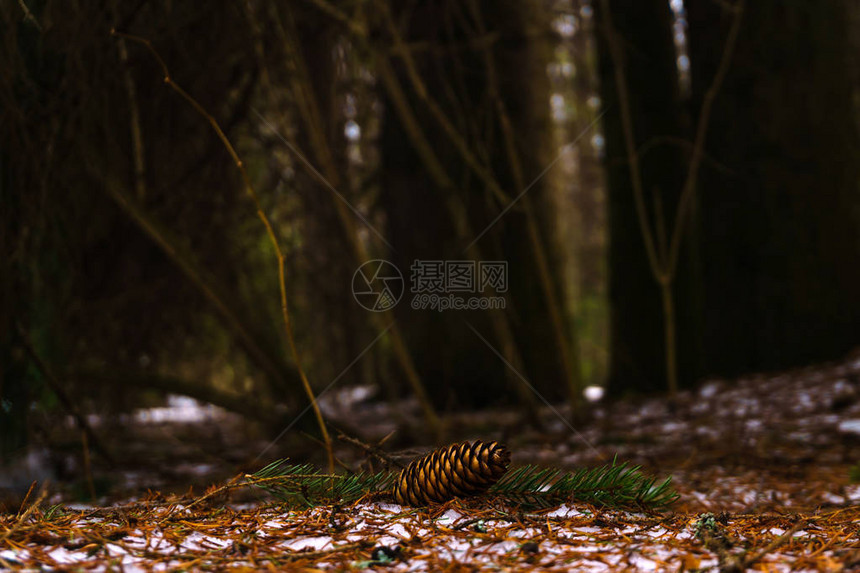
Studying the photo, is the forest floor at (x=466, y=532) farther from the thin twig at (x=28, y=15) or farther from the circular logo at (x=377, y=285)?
the thin twig at (x=28, y=15)

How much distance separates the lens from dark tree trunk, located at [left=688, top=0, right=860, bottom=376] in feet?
12.3

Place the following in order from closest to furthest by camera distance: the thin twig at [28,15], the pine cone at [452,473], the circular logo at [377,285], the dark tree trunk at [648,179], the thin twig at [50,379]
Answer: the pine cone at [452,473] → the thin twig at [28,15] → the thin twig at [50,379] → the circular logo at [377,285] → the dark tree trunk at [648,179]

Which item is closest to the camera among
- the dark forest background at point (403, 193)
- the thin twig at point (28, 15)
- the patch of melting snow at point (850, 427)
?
the thin twig at point (28, 15)

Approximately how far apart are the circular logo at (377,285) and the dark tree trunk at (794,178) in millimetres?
2009

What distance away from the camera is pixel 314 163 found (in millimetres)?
3365

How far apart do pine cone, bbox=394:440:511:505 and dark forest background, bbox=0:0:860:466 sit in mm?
891

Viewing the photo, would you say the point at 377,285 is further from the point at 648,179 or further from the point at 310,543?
the point at 648,179

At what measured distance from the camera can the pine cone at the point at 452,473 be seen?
49.5 inches

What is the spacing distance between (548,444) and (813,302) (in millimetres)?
1877

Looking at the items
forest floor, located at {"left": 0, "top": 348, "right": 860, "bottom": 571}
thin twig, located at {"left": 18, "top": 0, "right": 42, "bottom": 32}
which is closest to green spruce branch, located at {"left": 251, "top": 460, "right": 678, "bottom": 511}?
forest floor, located at {"left": 0, "top": 348, "right": 860, "bottom": 571}

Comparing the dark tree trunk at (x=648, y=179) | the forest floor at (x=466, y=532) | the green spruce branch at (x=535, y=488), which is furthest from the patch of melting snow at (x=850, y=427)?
the green spruce branch at (x=535, y=488)

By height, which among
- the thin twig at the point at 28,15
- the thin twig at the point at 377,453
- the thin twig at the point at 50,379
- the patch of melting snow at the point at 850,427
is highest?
the thin twig at the point at 28,15

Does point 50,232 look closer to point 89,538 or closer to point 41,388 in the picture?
point 41,388

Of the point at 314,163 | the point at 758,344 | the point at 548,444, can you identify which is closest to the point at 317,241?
the point at 314,163
